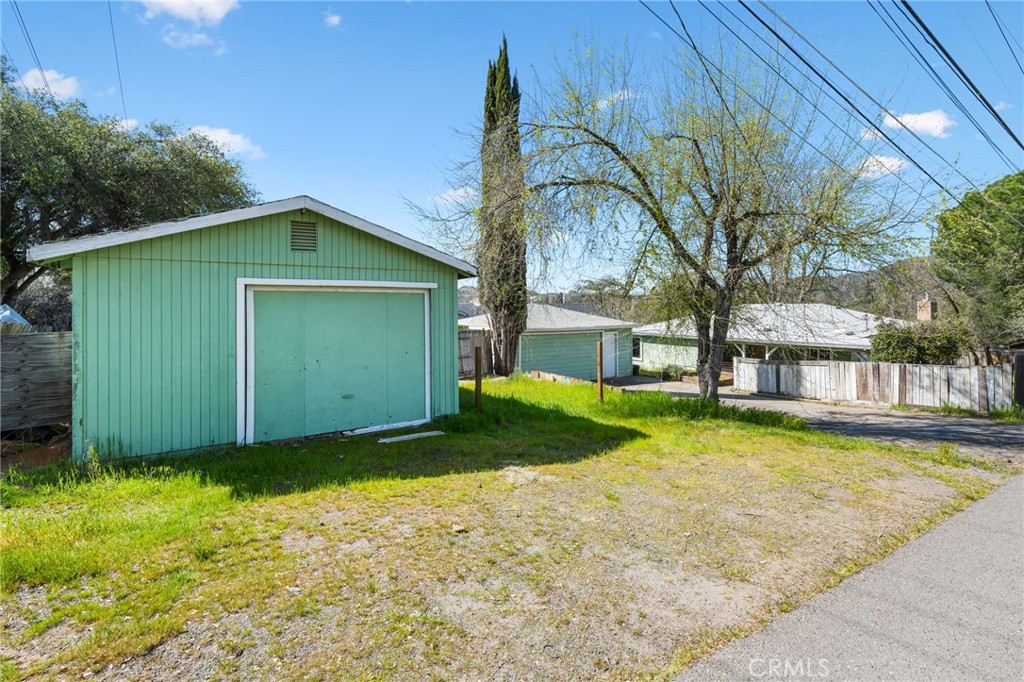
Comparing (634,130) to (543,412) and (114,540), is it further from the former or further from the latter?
(114,540)

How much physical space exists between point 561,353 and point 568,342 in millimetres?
551

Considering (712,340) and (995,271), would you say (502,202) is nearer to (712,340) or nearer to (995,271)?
(712,340)

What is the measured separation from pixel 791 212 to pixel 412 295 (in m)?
6.02

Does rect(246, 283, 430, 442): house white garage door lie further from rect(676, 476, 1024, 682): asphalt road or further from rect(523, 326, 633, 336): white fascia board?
rect(523, 326, 633, 336): white fascia board

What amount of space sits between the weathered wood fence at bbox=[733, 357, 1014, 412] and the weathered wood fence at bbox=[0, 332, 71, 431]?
519 inches

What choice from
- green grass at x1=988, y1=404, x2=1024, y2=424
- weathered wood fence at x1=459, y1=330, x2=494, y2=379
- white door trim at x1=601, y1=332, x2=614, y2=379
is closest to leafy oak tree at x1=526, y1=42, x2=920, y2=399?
green grass at x1=988, y1=404, x2=1024, y2=424

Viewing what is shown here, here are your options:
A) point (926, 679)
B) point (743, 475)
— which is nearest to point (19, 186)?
point (743, 475)

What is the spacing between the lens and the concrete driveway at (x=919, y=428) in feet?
26.5

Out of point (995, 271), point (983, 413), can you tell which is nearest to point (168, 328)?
point (983, 413)

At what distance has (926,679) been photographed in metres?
2.35

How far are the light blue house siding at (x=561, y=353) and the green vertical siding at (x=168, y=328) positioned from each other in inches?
452

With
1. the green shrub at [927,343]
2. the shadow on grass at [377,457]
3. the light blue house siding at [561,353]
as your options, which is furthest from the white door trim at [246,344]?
the green shrub at [927,343]

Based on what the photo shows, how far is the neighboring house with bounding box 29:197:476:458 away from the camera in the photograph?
5.43 m

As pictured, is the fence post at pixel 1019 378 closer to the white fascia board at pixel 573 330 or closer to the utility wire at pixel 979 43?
the utility wire at pixel 979 43
